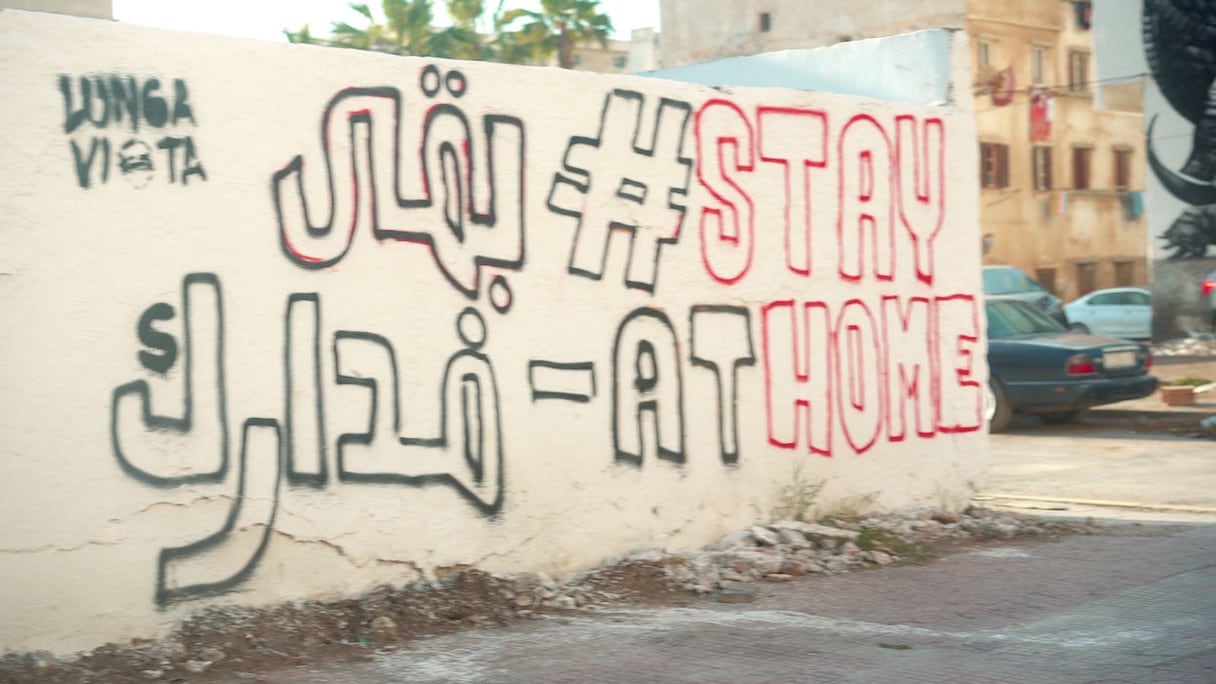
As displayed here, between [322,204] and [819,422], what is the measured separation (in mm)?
3528

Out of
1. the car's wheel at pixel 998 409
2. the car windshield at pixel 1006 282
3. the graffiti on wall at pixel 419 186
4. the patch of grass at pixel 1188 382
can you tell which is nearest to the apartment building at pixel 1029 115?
the car windshield at pixel 1006 282

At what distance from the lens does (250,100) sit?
250 inches

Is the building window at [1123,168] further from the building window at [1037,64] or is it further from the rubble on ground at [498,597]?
the rubble on ground at [498,597]

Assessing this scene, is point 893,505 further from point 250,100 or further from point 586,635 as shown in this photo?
point 250,100

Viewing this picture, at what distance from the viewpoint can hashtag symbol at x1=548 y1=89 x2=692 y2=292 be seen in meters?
7.60

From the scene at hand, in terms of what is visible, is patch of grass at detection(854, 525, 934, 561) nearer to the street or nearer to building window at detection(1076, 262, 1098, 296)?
the street

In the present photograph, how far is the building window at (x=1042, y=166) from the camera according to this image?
1662 inches

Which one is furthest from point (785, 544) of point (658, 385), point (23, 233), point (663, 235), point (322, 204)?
point (23, 233)

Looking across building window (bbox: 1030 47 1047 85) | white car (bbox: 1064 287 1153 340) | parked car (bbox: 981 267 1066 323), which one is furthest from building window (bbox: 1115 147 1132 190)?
parked car (bbox: 981 267 1066 323)

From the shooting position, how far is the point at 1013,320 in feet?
52.3

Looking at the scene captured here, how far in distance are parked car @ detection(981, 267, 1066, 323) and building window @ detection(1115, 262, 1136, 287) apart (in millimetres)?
17664

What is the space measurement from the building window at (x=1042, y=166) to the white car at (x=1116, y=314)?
1229 centimetres

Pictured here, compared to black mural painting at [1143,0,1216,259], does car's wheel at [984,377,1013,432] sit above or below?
below

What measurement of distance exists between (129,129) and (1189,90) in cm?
2467
